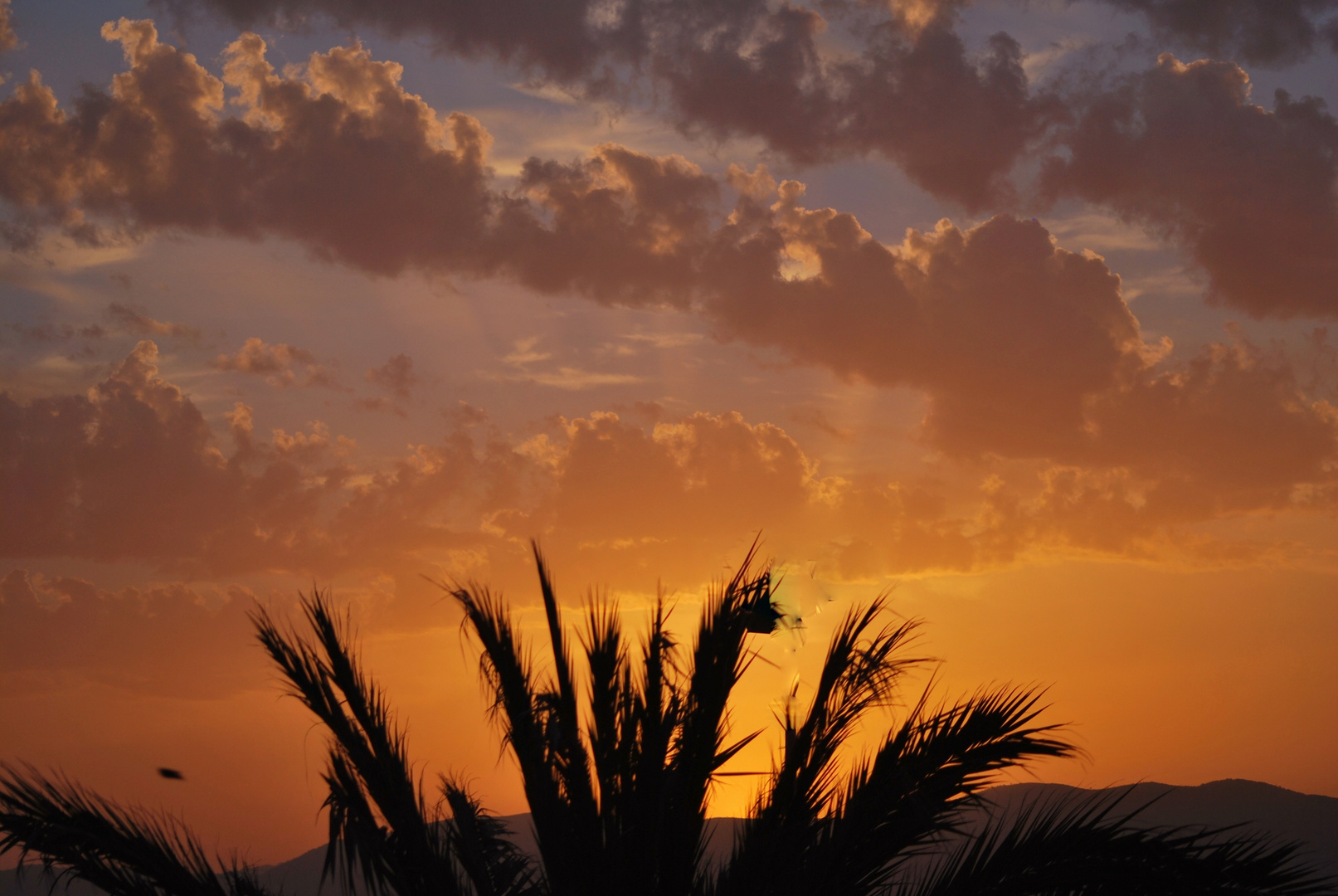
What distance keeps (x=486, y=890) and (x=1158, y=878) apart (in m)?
4.96

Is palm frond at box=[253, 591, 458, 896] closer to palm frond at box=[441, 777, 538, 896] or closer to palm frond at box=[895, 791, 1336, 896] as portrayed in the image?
palm frond at box=[441, 777, 538, 896]

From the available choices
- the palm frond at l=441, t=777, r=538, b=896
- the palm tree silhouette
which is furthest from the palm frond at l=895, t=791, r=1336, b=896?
the palm frond at l=441, t=777, r=538, b=896

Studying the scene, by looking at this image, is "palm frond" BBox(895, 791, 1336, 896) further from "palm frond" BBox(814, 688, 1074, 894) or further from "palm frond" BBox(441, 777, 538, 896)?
"palm frond" BBox(441, 777, 538, 896)

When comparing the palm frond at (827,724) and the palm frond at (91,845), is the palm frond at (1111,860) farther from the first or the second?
the palm frond at (91,845)

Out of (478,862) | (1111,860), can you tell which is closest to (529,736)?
(478,862)

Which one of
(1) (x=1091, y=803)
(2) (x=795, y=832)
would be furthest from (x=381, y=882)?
(1) (x=1091, y=803)

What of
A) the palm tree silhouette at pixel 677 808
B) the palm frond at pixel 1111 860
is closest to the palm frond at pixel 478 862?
the palm tree silhouette at pixel 677 808

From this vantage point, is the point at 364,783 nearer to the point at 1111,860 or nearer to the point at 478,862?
the point at 478,862

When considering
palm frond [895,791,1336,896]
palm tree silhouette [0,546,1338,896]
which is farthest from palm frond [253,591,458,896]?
palm frond [895,791,1336,896]

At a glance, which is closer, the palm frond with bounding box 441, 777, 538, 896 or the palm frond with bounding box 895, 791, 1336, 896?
the palm frond with bounding box 895, 791, 1336, 896

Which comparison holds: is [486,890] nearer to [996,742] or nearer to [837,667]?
[837,667]

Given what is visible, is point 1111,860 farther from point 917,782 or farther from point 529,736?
point 529,736

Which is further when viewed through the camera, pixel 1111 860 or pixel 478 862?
pixel 478 862

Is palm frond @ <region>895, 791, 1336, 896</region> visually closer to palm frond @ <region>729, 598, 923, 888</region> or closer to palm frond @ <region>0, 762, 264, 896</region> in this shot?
palm frond @ <region>729, 598, 923, 888</region>
